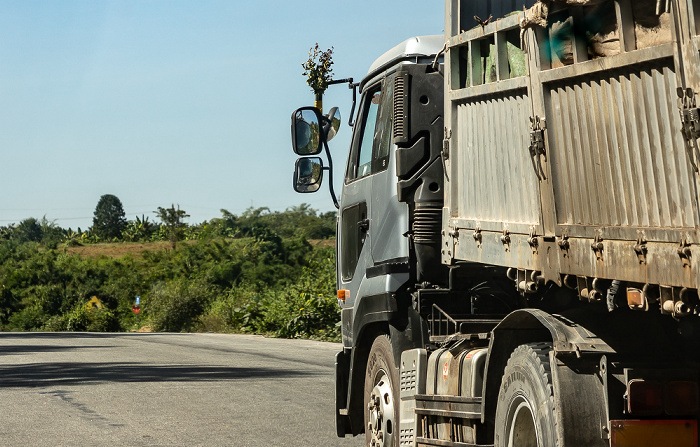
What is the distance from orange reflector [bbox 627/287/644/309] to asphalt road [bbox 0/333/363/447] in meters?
5.28

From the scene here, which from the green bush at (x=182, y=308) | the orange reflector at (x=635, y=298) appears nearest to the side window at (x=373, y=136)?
the orange reflector at (x=635, y=298)

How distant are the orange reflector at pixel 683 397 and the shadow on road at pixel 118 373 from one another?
436 inches

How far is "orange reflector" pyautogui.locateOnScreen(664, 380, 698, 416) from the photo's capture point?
151 inches

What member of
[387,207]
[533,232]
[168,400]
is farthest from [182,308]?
[533,232]

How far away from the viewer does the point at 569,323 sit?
419 centimetres

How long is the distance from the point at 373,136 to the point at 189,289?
132ft

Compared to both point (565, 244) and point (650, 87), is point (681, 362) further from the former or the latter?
point (650, 87)

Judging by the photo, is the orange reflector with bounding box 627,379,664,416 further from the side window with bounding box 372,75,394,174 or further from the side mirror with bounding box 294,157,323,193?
the side mirror with bounding box 294,157,323,193

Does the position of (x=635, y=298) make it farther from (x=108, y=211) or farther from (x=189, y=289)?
(x=108, y=211)

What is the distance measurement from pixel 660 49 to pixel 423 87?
301 cm

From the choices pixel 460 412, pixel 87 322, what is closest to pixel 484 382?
pixel 460 412

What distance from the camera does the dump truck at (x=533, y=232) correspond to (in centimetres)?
331

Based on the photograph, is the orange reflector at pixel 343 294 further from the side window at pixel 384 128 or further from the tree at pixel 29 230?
the tree at pixel 29 230

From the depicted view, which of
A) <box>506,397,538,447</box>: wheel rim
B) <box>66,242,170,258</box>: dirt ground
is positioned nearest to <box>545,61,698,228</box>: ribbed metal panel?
<box>506,397,538,447</box>: wheel rim
